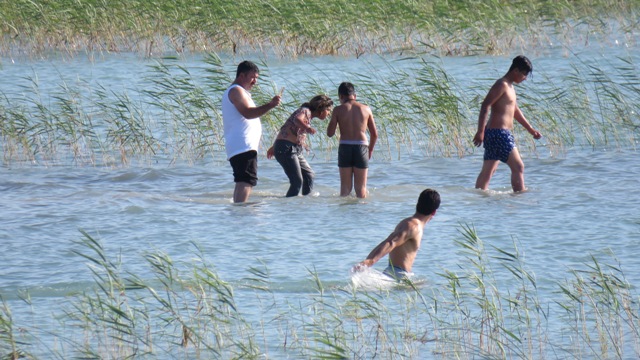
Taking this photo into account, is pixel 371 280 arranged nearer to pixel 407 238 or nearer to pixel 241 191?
pixel 407 238

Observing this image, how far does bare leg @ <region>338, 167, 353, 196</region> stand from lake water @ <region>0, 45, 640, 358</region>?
88 mm

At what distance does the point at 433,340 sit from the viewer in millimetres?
6664

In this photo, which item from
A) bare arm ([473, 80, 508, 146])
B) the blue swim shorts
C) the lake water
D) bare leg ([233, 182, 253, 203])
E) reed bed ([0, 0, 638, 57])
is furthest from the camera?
reed bed ([0, 0, 638, 57])

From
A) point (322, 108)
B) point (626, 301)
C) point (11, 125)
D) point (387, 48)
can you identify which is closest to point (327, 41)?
point (387, 48)

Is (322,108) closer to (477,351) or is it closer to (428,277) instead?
(428,277)

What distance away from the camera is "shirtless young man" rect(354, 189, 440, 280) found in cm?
747

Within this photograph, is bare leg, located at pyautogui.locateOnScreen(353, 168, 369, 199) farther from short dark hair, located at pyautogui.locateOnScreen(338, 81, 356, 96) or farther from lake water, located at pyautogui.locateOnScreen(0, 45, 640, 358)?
short dark hair, located at pyautogui.locateOnScreen(338, 81, 356, 96)

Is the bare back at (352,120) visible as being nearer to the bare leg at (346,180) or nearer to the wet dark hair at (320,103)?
the wet dark hair at (320,103)

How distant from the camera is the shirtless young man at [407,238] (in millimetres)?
7473

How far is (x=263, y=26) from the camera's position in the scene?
20.6m

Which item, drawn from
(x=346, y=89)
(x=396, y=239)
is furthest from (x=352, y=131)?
(x=396, y=239)

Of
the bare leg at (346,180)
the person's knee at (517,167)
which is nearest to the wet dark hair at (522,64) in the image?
the person's knee at (517,167)

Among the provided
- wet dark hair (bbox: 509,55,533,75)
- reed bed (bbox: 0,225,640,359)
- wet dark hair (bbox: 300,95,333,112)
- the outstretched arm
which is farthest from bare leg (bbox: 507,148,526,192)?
the outstretched arm

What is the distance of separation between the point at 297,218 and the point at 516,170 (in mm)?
2377
